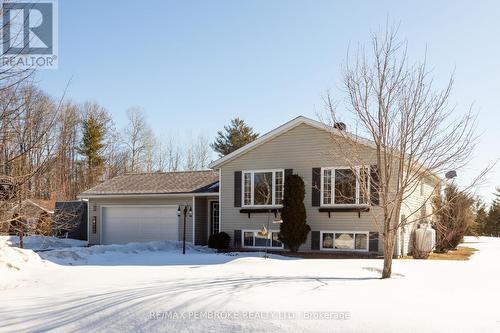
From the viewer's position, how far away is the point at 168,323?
234 inches

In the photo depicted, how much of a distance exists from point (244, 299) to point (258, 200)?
11.5 m

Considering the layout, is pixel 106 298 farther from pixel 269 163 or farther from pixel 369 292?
pixel 269 163

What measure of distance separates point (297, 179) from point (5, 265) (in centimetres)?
1001

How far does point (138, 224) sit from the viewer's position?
71.2ft

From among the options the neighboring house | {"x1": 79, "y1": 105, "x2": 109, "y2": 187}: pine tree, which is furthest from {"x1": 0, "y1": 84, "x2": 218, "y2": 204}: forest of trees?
the neighboring house

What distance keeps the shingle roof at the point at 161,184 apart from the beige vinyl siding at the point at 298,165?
59.2 inches

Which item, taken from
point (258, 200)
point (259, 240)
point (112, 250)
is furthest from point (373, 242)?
point (112, 250)

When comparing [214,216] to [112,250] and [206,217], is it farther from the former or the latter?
[112,250]

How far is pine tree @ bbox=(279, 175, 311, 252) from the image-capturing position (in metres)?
17.0

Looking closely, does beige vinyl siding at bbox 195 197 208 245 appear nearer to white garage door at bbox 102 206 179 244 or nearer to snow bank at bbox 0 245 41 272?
white garage door at bbox 102 206 179 244

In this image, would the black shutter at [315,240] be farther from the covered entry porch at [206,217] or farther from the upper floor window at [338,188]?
the covered entry porch at [206,217]

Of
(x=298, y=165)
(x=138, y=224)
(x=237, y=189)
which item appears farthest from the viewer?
(x=138, y=224)

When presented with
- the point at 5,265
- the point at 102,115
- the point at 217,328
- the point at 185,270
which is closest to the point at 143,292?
the point at 217,328

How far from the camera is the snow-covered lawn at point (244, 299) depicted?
581 cm
